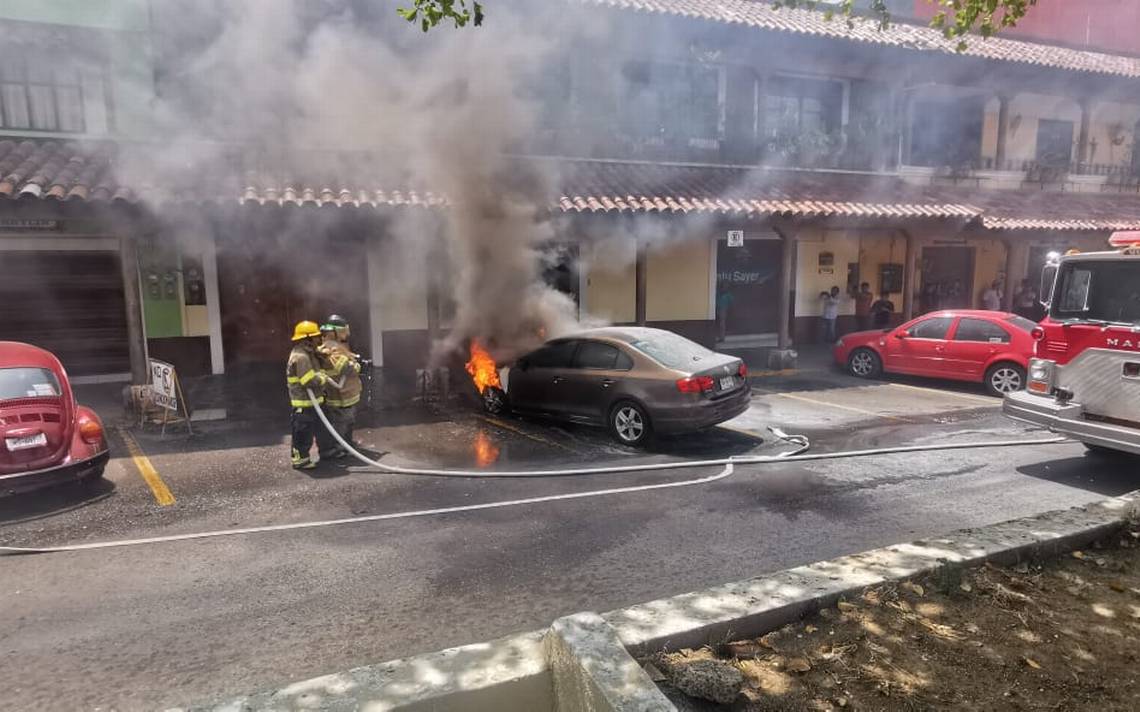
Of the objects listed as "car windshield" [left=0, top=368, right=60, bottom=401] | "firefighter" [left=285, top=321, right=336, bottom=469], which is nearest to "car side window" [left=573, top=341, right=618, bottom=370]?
"firefighter" [left=285, top=321, right=336, bottom=469]

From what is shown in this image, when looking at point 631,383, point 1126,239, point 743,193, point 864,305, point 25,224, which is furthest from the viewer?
point 864,305

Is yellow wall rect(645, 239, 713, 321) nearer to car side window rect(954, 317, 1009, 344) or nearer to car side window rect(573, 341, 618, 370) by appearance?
car side window rect(954, 317, 1009, 344)

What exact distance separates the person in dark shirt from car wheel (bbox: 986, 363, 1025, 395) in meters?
5.46

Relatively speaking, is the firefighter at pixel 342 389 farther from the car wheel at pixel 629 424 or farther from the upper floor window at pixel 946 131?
the upper floor window at pixel 946 131

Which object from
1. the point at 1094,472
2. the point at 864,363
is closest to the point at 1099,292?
the point at 1094,472

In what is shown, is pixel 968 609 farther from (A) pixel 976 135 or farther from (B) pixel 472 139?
(A) pixel 976 135

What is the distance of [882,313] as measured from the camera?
15.9 m

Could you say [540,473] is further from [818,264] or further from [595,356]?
[818,264]

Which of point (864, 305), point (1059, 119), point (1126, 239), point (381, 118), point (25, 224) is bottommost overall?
point (864, 305)

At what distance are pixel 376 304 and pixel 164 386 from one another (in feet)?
14.8

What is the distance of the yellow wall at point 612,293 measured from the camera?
14102mm

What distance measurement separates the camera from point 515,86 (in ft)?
36.6

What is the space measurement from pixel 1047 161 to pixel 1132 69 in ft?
10.9

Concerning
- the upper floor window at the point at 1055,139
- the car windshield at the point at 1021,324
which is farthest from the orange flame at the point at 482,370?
the upper floor window at the point at 1055,139
